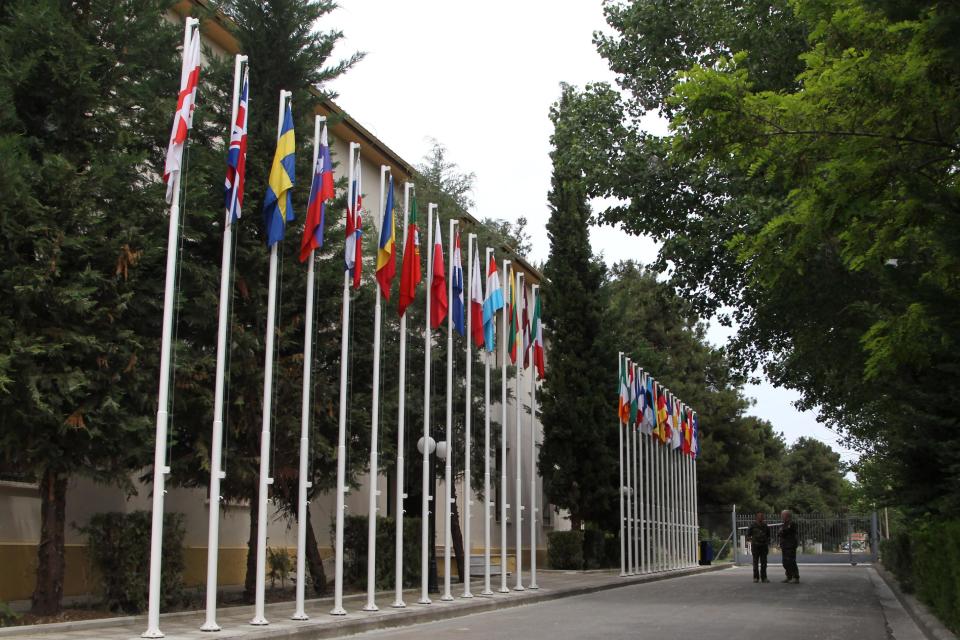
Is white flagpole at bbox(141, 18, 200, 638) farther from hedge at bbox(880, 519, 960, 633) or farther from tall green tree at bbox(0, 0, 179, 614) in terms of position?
hedge at bbox(880, 519, 960, 633)

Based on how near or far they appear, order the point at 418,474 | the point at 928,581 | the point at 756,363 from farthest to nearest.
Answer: the point at 756,363
the point at 418,474
the point at 928,581

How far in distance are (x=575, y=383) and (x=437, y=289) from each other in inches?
725

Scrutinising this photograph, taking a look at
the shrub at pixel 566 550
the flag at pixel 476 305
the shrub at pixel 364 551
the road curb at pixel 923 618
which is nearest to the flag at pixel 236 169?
the flag at pixel 476 305

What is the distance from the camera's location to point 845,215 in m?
10.9

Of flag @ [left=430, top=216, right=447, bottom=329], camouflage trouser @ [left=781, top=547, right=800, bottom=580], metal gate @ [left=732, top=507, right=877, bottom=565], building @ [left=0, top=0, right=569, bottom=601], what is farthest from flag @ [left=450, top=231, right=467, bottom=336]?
metal gate @ [left=732, top=507, right=877, bottom=565]

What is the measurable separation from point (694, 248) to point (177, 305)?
13308 mm

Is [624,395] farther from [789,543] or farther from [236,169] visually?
[236,169]

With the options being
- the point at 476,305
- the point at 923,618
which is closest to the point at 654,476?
the point at 476,305

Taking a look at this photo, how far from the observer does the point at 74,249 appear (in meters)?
13.5

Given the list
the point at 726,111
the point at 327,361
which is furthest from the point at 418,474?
the point at 726,111

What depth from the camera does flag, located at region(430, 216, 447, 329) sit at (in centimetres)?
1934

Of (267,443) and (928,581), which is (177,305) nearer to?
(267,443)

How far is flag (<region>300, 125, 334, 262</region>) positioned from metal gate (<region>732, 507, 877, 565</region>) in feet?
112

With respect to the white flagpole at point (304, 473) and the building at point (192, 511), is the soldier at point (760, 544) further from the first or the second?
the white flagpole at point (304, 473)
